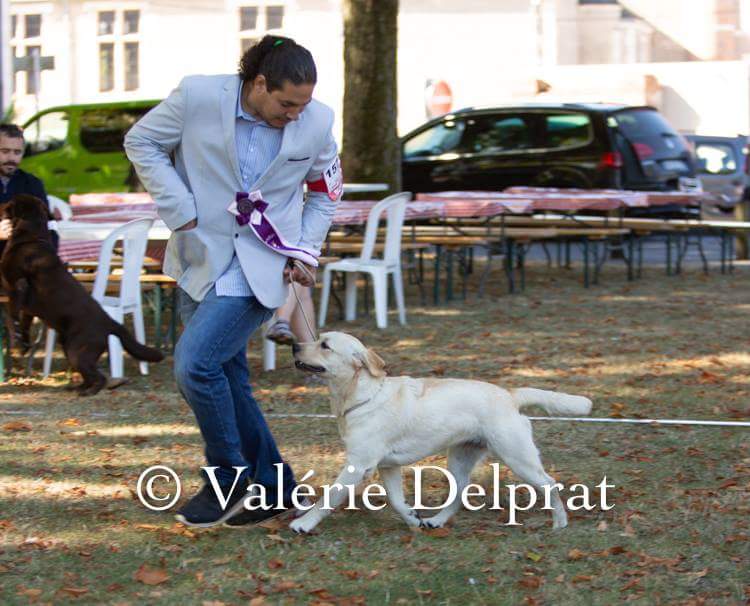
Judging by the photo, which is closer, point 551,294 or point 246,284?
point 246,284

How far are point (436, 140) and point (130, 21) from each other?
16248 mm

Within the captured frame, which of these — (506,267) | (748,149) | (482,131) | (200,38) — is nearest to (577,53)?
(200,38)

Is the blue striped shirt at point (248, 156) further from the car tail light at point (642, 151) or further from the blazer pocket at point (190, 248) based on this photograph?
the car tail light at point (642, 151)

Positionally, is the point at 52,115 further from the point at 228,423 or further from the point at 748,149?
the point at 228,423

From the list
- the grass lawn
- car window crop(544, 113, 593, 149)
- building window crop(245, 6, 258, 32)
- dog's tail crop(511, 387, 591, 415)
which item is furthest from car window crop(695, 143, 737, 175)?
dog's tail crop(511, 387, 591, 415)

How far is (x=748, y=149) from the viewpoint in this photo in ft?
61.1

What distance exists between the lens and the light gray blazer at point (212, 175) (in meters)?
4.12

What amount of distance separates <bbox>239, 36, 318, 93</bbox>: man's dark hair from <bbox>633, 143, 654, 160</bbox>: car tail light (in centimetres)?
1182

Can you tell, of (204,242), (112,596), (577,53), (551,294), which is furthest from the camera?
(577,53)

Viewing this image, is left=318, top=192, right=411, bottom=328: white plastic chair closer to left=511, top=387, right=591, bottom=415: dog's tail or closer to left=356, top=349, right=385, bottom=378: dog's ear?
left=511, top=387, right=591, bottom=415: dog's tail

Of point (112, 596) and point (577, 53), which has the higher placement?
point (577, 53)

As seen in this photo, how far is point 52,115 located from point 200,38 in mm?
13281

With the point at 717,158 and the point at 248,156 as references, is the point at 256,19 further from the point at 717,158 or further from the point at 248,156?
the point at 248,156

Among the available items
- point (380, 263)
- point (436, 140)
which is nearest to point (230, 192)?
point (380, 263)
